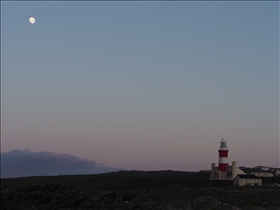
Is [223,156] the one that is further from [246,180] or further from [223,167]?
[246,180]

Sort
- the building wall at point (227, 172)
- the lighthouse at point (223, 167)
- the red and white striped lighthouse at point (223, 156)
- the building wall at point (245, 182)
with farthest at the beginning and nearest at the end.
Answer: the red and white striped lighthouse at point (223, 156), the lighthouse at point (223, 167), the building wall at point (227, 172), the building wall at point (245, 182)

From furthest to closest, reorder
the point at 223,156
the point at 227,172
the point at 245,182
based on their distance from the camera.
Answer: the point at 223,156 < the point at 227,172 < the point at 245,182

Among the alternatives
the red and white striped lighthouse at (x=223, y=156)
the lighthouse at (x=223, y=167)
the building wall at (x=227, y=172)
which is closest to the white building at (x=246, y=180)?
the building wall at (x=227, y=172)

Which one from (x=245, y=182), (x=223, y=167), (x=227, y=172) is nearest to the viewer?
(x=245, y=182)

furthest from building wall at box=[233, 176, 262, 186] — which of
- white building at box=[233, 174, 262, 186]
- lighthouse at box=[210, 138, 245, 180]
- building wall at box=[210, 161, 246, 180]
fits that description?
lighthouse at box=[210, 138, 245, 180]

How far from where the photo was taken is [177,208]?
53.8 meters

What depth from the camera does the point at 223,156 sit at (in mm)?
99875

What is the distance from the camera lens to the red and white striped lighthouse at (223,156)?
99688mm

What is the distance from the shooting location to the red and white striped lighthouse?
99.7 metres

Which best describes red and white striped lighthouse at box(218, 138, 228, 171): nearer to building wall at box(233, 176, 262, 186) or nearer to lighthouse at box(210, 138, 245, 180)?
lighthouse at box(210, 138, 245, 180)

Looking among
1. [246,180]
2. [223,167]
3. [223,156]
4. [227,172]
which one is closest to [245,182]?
[246,180]

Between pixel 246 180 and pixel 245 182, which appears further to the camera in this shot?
pixel 246 180

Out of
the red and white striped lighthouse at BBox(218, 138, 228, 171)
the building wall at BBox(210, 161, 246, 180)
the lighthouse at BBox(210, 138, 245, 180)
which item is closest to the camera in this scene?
the building wall at BBox(210, 161, 246, 180)

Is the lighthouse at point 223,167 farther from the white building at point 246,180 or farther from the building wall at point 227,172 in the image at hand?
the white building at point 246,180
